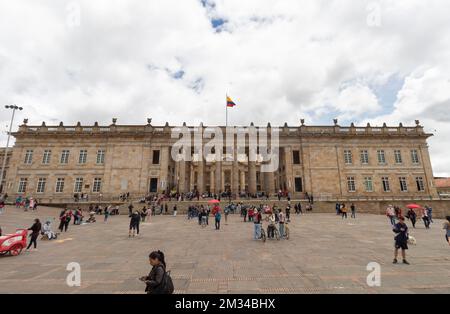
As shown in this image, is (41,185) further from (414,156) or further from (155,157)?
(414,156)

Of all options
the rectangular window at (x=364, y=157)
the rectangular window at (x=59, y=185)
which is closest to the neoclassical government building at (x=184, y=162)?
the rectangular window at (x=364, y=157)

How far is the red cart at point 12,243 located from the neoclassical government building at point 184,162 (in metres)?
26.5

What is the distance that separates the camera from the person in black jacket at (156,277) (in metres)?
3.29

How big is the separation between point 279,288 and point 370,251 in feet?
19.5

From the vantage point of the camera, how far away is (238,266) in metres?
7.16

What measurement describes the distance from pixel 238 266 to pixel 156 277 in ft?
14.4

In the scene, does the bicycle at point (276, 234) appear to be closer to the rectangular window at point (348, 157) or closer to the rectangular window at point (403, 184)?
the rectangular window at point (348, 157)

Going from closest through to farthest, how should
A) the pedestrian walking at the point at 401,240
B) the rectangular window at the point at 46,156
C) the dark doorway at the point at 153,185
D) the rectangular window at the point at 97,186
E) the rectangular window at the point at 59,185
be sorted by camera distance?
the pedestrian walking at the point at 401,240 < the rectangular window at the point at 59,185 < the rectangular window at the point at 97,186 < the rectangular window at the point at 46,156 < the dark doorway at the point at 153,185

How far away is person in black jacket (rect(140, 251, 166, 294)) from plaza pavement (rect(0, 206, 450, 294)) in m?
2.26

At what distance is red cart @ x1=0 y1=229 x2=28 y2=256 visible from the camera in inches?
338

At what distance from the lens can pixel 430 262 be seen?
754 centimetres

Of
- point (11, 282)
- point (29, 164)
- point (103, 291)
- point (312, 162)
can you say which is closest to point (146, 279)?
point (103, 291)

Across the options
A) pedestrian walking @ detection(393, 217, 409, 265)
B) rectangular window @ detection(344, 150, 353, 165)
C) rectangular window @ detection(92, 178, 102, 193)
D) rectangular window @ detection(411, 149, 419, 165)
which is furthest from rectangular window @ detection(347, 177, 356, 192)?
rectangular window @ detection(92, 178, 102, 193)
